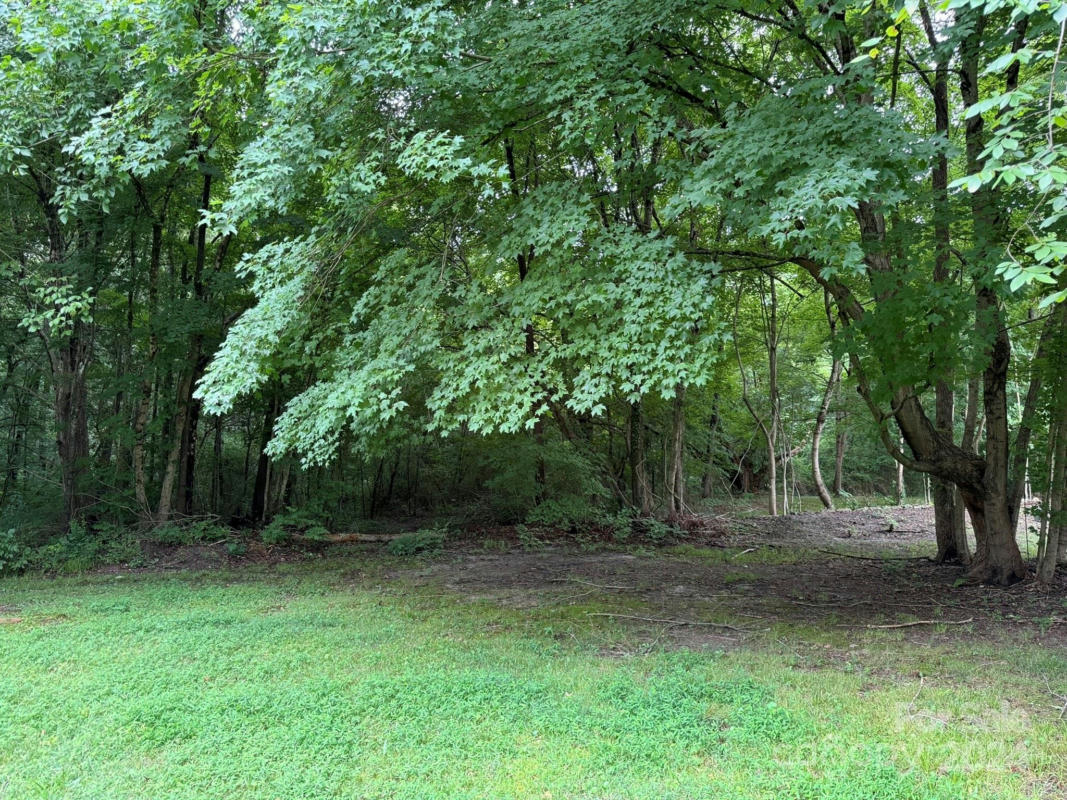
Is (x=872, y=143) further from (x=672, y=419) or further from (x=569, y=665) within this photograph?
(x=672, y=419)

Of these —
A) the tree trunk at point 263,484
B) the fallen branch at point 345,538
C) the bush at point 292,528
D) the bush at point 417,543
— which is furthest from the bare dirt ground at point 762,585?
the tree trunk at point 263,484

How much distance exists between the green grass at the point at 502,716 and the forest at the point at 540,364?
27 mm

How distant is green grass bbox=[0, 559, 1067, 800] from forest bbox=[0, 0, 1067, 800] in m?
0.03

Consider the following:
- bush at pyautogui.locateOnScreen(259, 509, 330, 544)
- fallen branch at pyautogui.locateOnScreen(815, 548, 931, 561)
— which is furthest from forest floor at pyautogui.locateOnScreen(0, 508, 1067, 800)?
bush at pyautogui.locateOnScreen(259, 509, 330, 544)

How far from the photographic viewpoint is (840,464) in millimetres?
20312

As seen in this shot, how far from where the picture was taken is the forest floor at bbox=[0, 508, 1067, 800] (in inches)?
120

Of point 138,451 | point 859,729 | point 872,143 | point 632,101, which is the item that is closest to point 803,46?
point 632,101

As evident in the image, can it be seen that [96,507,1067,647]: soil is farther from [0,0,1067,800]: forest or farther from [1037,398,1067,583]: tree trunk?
[1037,398,1067,583]: tree trunk

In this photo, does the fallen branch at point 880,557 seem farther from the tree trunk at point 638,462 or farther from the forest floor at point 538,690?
the tree trunk at point 638,462

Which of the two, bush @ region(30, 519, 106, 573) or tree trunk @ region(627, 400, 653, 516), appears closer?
bush @ region(30, 519, 106, 573)

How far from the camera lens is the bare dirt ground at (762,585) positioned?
19.4ft

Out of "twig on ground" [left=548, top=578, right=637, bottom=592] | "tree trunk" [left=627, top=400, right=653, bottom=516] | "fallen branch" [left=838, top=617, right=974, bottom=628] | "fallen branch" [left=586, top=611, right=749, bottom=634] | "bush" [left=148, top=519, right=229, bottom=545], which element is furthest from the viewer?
"tree trunk" [left=627, top=400, right=653, bottom=516]

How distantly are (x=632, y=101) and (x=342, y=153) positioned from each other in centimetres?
261

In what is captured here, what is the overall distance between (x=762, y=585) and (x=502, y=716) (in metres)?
5.19
